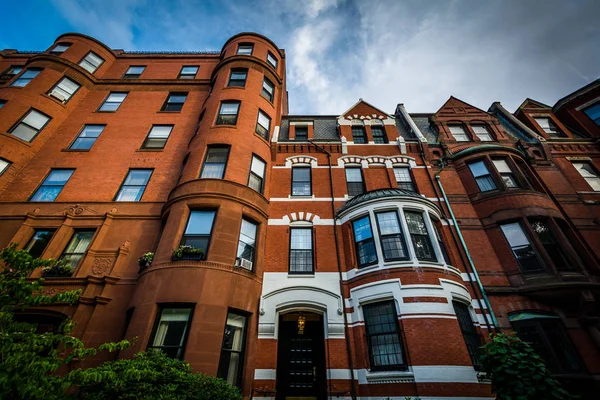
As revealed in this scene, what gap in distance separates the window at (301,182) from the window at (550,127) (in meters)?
17.2

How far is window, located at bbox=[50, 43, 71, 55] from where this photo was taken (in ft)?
66.9

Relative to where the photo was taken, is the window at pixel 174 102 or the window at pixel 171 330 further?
the window at pixel 174 102

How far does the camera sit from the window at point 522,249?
11578 mm

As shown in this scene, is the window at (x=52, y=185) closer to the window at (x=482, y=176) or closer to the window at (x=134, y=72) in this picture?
the window at (x=134, y=72)

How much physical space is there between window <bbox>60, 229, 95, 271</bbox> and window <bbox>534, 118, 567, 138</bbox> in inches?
1129

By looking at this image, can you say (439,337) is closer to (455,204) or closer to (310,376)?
(310,376)

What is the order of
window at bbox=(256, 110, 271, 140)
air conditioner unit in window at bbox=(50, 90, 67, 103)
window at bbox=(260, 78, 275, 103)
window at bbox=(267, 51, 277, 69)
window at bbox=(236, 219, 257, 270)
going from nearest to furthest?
window at bbox=(236, 219, 257, 270)
window at bbox=(256, 110, 271, 140)
air conditioner unit in window at bbox=(50, 90, 67, 103)
window at bbox=(260, 78, 275, 103)
window at bbox=(267, 51, 277, 69)

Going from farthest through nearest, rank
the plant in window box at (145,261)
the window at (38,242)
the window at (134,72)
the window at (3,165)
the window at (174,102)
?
the window at (134,72), the window at (174,102), the window at (3,165), the window at (38,242), the plant in window box at (145,261)

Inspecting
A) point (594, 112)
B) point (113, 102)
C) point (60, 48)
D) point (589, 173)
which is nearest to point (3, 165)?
point (113, 102)

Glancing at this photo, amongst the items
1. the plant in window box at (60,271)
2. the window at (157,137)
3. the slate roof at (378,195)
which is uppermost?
the window at (157,137)

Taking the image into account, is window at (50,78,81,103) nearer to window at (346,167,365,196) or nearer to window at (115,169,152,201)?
window at (115,169,152,201)

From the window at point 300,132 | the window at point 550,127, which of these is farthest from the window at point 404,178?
the window at point 550,127

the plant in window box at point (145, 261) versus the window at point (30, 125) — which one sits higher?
the window at point (30, 125)

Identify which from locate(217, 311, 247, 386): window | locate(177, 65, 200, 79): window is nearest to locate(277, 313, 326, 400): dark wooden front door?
locate(217, 311, 247, 386): window
